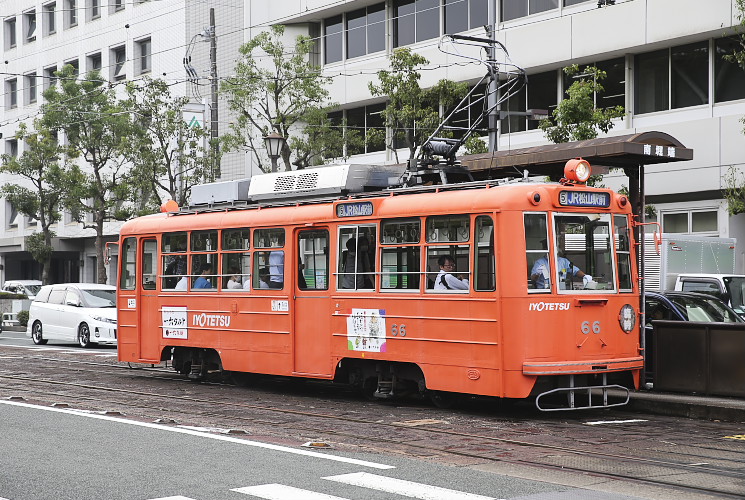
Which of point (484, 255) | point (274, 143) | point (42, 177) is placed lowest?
point (484, 255)

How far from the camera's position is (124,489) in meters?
8.06

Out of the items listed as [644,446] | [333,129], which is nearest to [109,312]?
[333,129]

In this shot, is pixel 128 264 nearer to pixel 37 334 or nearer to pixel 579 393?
pixel 579 393

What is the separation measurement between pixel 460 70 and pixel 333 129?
4.72 m

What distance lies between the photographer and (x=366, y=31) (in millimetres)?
35688

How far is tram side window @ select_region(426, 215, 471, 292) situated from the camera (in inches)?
508

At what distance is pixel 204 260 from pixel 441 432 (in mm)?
6776

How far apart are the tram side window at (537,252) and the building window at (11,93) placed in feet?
159

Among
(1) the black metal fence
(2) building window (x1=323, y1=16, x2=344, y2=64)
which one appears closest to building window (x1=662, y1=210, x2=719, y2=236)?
(1) the black metal fence

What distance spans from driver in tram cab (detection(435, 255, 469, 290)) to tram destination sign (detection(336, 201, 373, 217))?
1.51 m

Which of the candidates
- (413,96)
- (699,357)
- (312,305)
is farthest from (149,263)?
(413,96)

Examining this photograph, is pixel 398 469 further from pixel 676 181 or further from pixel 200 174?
pixel 200 174

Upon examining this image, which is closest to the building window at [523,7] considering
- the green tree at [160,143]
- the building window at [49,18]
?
the green tree at [160,143]

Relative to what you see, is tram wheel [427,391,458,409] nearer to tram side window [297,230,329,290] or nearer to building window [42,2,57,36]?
tram side window [297,230,329,290]
